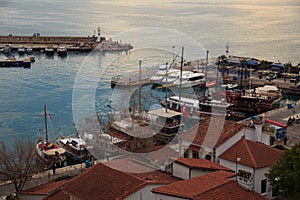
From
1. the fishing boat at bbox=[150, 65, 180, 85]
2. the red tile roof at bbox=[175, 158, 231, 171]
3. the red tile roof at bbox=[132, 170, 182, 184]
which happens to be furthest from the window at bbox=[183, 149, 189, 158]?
the fishing boat at bbox=[150, 65, 180, 85]

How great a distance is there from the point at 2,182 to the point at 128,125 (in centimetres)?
740

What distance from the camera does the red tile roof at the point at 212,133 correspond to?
13828 millimetres

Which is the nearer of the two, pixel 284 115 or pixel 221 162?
pixel 221 162

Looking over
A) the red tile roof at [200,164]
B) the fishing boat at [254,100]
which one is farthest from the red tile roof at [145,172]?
the fishing boat at [254,100]

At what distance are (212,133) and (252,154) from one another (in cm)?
168

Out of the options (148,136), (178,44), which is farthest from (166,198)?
(178,44)

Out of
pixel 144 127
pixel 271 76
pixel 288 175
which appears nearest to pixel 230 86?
pixel 271 76

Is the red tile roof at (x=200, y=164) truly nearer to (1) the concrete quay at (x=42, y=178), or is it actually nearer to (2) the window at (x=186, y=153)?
(2) the window at (x=186, y=153)

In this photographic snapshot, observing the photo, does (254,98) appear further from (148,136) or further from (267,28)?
(267,28)

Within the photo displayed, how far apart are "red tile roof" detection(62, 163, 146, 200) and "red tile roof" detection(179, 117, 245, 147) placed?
3.86 metres

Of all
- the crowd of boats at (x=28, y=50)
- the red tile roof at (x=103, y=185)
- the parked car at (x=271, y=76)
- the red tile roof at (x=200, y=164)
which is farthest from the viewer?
the crowd of boats at (x=28, y=50)

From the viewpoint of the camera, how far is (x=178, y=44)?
2490 inches

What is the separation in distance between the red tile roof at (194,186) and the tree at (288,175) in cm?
110

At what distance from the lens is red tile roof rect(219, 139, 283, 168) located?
12.7m
